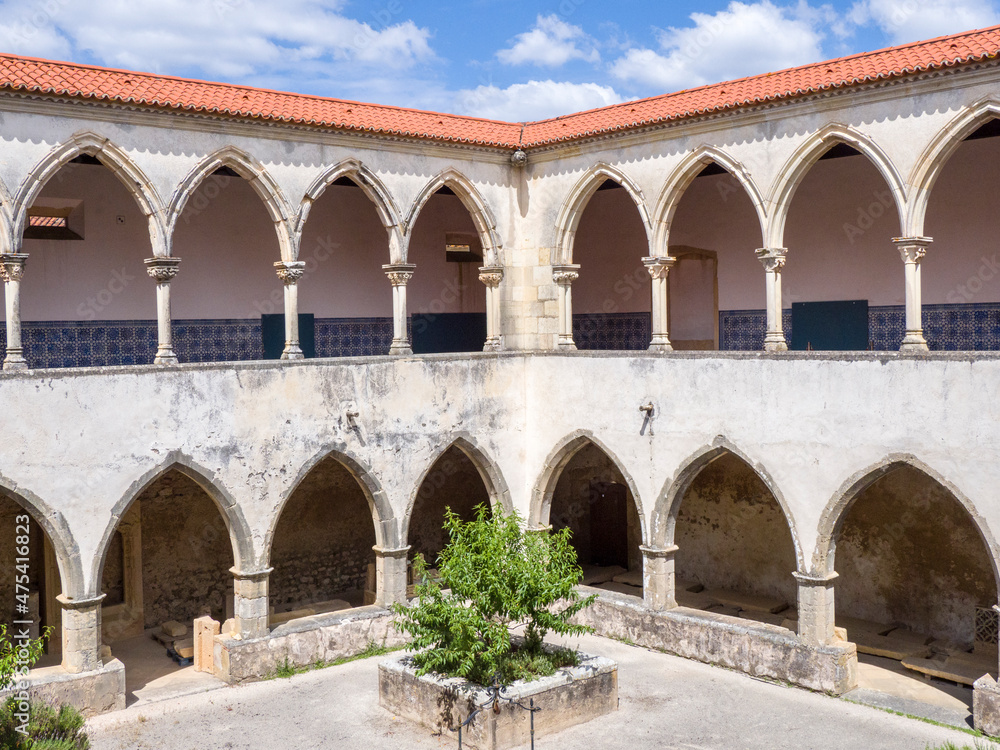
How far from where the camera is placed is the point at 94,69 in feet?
39.7

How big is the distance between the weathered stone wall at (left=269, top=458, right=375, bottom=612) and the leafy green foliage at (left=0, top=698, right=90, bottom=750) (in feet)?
19.1

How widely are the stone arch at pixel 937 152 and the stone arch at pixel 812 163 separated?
0.40ft

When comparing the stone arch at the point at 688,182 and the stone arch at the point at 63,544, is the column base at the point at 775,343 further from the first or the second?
the stone arch at the point at 63,544

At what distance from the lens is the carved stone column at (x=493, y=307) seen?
15.4 m

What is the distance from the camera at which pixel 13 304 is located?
37.7 ft

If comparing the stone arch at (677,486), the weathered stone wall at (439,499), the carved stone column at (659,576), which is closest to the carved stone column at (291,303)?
the weathered stone wall at (439,499)

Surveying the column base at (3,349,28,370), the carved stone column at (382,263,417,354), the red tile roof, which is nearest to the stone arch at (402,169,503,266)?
the carved stone column at (382,263,417,354)

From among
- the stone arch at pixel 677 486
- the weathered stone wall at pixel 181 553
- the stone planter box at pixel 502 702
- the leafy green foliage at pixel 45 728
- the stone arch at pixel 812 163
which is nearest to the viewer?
the leafy green foliage at pixel 45 728

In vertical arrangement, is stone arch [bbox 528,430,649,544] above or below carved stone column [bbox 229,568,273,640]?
above

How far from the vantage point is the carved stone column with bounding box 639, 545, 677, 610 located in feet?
45.5

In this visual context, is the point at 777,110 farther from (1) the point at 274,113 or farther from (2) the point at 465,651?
(2) the point at 465,651

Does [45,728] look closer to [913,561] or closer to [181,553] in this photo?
[181,553]

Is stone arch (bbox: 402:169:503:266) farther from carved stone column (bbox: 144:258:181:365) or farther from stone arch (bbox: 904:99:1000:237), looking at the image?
stone arch (bbox: 904:99:1000:237)

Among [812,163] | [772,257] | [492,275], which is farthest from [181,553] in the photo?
[812,163]
